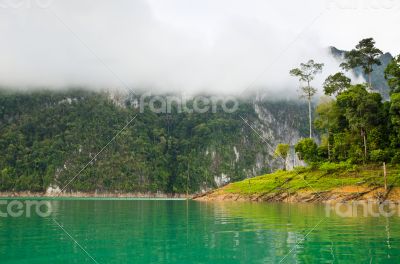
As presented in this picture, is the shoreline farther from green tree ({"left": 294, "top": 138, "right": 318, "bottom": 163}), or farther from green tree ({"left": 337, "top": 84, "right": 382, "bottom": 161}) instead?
green tree ({"left": 294, "top": 138, "right": 318, "bottom": 163})

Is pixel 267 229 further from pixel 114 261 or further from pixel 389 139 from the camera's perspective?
pixel 389 139

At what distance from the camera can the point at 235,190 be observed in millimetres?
99562

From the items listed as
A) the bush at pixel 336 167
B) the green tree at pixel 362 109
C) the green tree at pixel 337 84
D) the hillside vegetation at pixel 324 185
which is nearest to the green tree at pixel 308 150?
the hillside vegetation at pixel 324 185

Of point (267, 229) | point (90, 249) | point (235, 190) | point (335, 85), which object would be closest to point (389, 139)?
point (335, 85)

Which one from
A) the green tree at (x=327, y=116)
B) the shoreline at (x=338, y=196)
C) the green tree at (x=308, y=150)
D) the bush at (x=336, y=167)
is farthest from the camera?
the green tree at (x=308, y=150)

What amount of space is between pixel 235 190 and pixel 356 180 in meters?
33.5


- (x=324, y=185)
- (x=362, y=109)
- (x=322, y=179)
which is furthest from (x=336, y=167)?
(x=362, y=109)

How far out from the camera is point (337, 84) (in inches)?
3659

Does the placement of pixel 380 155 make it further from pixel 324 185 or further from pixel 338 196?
pixel 338 196

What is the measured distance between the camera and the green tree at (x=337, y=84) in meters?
92.3

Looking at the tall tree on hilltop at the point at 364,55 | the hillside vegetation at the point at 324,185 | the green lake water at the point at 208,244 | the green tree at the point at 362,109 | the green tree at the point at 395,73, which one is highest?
the tall tree on hilltop at the point at 364,55

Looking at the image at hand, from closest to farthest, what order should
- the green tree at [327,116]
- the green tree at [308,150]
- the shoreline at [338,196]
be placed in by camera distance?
the shoreline at [338,196] → the green tree at [327,116] → the green tree at [308,150]

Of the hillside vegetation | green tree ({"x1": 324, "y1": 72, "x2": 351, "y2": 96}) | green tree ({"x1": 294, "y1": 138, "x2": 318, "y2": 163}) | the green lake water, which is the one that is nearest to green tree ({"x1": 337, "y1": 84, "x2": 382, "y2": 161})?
the hillside vegetation

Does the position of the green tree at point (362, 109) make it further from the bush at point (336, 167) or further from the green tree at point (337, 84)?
the green tree at point (337, 84)
